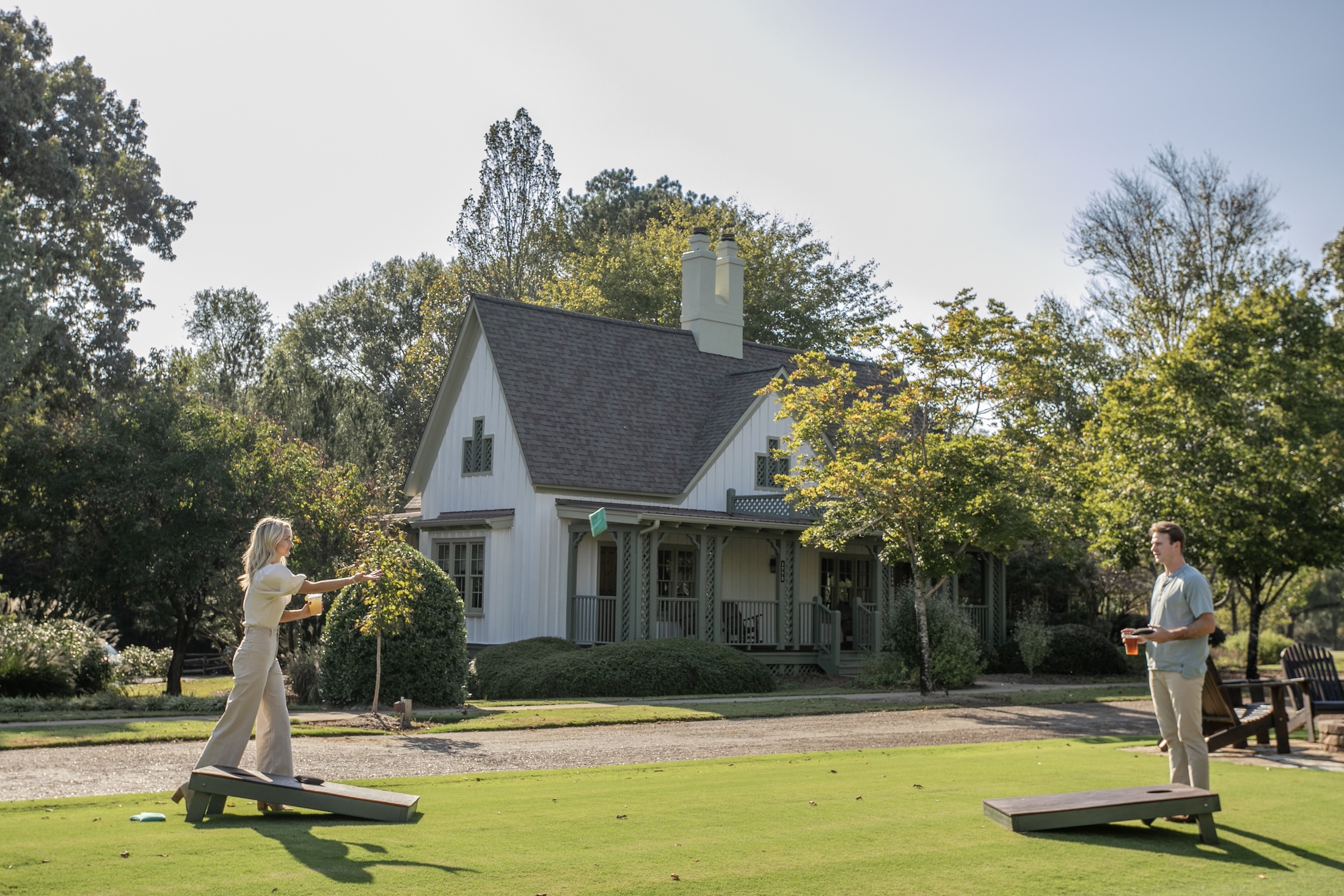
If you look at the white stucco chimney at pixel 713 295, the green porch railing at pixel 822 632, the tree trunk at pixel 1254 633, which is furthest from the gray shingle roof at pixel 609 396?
the tree trunk at pixel 1254 633

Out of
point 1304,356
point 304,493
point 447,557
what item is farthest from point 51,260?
point 1304,356

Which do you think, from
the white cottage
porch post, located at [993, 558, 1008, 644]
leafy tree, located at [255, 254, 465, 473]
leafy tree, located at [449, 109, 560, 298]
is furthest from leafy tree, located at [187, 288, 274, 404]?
porch post, located at [993, 558, 1008, 644]

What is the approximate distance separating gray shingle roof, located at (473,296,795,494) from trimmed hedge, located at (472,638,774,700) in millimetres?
4841

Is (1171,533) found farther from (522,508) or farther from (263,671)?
(522,508)

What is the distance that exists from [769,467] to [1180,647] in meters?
21.9

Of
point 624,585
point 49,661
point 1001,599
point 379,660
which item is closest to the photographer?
point 379,660

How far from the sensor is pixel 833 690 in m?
23.4

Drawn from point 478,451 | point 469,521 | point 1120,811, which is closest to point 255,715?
point 1120,811

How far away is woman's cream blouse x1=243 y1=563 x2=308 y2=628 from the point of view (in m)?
7.92

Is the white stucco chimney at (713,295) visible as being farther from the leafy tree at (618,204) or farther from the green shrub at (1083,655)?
the leafy tree at (618,204)

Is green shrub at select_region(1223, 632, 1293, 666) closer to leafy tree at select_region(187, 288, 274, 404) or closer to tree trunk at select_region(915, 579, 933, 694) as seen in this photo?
tree trunk at select_region(915, 579, 933, 694)

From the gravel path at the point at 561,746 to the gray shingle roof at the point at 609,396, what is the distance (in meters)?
10.1

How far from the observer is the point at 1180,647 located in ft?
27.3

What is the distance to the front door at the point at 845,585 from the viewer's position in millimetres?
31016
